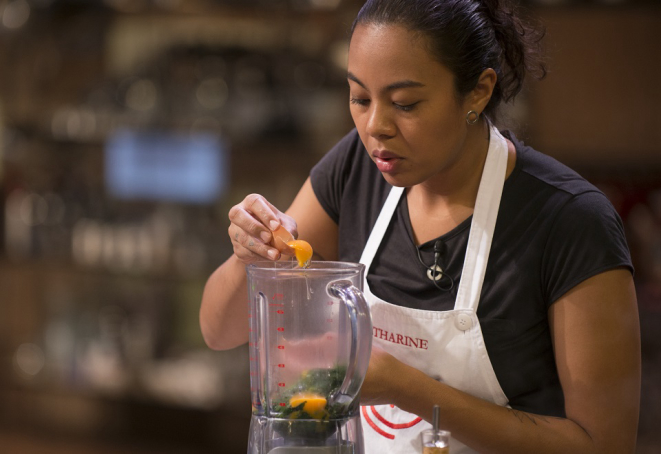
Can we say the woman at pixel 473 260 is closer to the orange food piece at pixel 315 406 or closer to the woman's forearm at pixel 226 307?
the woman's forearm at pixel 226 307

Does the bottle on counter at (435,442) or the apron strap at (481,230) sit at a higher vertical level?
the apron strap at (481,230)

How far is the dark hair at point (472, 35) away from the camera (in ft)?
3.82

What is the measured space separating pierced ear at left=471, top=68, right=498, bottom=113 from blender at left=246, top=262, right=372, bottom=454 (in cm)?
36

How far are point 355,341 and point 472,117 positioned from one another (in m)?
0.43

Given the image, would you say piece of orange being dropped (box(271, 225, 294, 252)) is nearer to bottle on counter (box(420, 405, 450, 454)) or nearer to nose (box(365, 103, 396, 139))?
nose (box(365, 103, 396, 139))

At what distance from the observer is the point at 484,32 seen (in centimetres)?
123

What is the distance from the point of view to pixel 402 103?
1.15 meters

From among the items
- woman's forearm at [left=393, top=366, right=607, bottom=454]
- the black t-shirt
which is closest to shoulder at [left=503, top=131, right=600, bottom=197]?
the black t-shirt

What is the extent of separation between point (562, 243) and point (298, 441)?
0.47 m

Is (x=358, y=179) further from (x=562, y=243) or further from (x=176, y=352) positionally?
(x=176, y=352)

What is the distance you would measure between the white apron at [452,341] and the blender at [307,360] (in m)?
0.25

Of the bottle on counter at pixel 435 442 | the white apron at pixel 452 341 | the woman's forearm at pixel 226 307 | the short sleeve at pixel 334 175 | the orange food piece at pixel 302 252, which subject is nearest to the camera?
the bottle on counter at pixel 435 442

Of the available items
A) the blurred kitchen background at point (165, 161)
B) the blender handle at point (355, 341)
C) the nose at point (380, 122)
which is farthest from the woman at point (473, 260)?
the blurred kitchen background at point (165, 161)

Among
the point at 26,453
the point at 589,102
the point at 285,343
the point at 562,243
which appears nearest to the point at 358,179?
the point at 562,243
